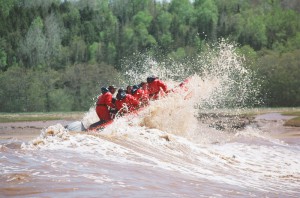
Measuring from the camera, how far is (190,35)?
9250 cm

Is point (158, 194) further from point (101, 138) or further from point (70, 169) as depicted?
point (101, 138)

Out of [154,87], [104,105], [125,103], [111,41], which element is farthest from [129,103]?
[111,41]

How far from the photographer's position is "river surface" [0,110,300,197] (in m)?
8.55

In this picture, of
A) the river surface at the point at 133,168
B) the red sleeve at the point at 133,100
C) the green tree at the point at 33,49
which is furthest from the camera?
the green tree at the point at 33,49

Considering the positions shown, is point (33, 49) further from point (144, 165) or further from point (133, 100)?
→ point (144, 165)

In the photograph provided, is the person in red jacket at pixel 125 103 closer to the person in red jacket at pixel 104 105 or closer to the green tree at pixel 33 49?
the person in red jacket at pixel 104 105

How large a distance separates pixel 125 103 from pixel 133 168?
7488 millimetres

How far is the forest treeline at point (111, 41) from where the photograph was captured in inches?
2594

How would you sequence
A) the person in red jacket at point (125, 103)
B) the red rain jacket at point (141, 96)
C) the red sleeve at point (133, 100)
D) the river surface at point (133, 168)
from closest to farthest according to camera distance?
1. the river surface at point (133, 168)
2. the person in red jacket at point (125, 103)
3. the red sleeve at point (133, 100)
4. the red rain jacket at point (141, 96)

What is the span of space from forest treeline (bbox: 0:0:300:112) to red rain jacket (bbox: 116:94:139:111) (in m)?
41.8

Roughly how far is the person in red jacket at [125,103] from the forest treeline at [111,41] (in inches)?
1649

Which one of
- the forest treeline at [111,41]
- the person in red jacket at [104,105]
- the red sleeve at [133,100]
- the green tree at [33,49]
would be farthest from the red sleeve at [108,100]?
the green tree at [33,49]

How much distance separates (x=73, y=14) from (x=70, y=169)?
326 ft

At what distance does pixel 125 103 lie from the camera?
58.7 feet
